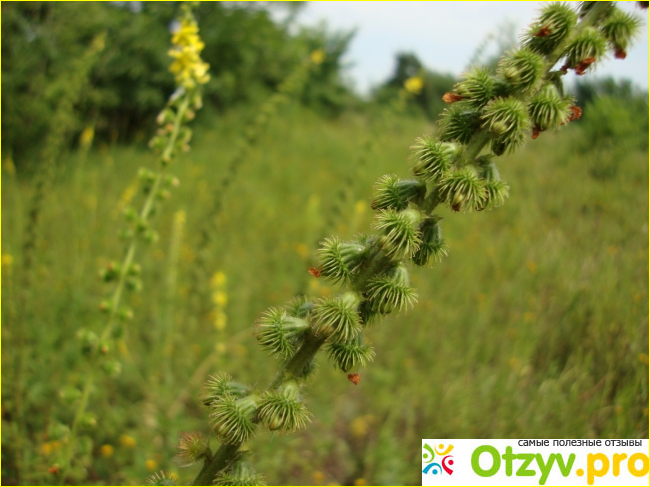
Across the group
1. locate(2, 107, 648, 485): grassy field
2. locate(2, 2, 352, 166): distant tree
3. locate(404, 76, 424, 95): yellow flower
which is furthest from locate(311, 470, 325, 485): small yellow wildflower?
locate(2, 2, 352, 166): distant tree

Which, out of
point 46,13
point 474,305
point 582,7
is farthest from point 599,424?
point 46,13

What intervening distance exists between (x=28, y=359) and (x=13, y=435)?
0.85 metres

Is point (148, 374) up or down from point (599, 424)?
up

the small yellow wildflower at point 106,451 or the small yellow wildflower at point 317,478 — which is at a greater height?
the small yellow wildflower at point 106,451

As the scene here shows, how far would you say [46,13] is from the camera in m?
5.24

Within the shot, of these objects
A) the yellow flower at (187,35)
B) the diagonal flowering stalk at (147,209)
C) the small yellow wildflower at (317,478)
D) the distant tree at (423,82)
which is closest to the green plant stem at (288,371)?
the diagonal flowering stalk at (147,209)

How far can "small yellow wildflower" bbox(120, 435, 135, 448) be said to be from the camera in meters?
2.74

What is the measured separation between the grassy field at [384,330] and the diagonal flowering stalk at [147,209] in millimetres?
590

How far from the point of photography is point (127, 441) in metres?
2.74

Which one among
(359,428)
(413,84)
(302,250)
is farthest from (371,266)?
(302,250)

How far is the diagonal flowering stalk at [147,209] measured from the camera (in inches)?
72.7

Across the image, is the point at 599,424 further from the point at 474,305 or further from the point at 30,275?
the point at 30,275

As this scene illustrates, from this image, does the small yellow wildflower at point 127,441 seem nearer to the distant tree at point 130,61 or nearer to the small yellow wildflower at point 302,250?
the small yellow wildflower at point 302,250

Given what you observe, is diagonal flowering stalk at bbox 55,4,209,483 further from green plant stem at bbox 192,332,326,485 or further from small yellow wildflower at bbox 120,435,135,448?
green plant stem at bbox 192,332,326,485
